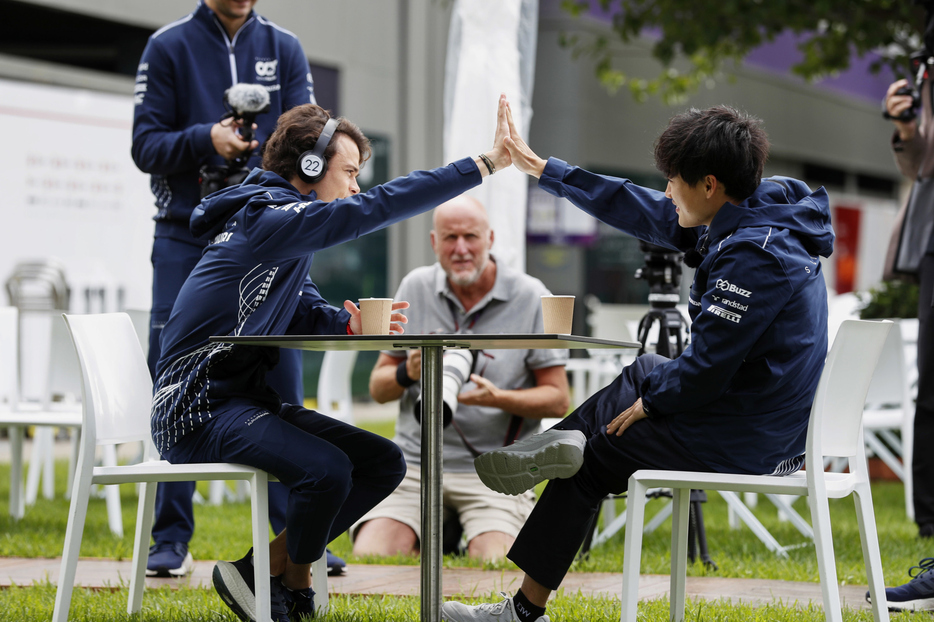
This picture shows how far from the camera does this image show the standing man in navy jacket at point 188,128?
379 centimetres

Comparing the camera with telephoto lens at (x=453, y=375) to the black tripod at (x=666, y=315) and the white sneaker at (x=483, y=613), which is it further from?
the white sneaker at (x=483, y=613)

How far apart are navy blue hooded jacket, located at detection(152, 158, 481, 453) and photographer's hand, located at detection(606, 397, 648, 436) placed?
0.73 m

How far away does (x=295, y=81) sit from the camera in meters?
4.17

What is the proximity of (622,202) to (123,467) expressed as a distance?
5.33 feet

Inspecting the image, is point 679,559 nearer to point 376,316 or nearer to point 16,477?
point 376,316

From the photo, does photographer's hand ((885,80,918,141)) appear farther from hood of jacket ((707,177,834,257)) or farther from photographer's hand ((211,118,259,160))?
photographer's hand ((211,118,259,160))

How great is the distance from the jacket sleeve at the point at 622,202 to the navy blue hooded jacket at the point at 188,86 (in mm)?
1281

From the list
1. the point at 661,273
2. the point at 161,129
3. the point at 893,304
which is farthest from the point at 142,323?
the point at 893,304

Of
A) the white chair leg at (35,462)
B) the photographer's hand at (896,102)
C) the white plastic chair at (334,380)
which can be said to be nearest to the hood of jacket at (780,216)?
the photographer's hand at (896,102)

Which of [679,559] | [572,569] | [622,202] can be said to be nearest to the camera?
[679,559]

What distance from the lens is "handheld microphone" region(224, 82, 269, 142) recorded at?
3734mm

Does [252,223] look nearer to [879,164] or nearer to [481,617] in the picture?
[481,617]

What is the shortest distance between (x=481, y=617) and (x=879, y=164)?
66.2ft

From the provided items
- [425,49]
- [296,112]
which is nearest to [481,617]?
[296,112]
